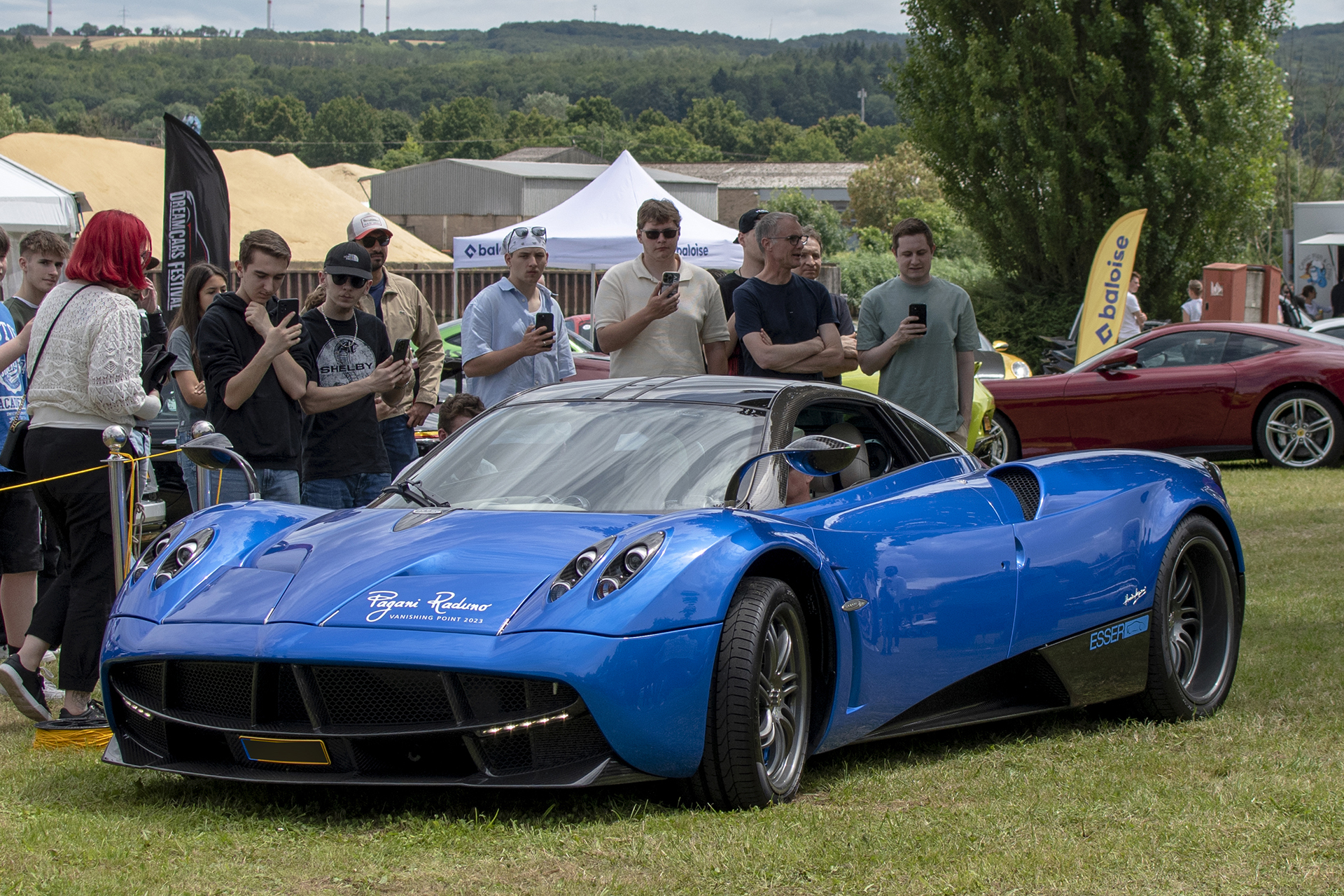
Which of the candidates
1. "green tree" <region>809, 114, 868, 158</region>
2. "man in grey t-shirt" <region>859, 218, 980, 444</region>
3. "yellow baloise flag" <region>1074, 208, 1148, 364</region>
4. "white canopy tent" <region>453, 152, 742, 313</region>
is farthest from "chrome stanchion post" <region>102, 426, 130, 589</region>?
"green tree" <region>809, 114, 868, 158</region>

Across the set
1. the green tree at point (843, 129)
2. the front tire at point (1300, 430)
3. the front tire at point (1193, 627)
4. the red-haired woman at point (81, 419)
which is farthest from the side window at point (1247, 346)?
the green tree at point (843, 129)

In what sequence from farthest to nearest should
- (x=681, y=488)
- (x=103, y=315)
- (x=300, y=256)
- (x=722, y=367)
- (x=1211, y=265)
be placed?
(x=300, y=256) → (x=1211, y=265) → (x=722, y=367) → (x=103, y=315) → (x=681, y=488)

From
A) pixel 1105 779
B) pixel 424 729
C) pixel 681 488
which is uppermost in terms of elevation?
pixel 681 488

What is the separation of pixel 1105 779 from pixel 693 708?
135 centimetres

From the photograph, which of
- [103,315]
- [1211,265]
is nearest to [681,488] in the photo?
[103,315]

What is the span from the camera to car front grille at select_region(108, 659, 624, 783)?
3746 mm

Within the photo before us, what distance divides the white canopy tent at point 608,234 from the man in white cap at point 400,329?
1133cm

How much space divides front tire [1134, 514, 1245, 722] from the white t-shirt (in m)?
14.2

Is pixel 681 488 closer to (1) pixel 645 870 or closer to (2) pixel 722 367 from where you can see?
(1) pixel 645 870

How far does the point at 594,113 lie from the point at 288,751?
15006 cm

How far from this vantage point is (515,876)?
11.1 feet

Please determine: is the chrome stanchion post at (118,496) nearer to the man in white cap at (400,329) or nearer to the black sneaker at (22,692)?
the black sneaker at (22,692)

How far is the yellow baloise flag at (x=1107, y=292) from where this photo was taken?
18484mm

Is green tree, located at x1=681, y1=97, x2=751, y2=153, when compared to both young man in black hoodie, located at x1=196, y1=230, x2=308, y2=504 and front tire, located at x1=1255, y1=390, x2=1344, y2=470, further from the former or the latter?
young man in black hoodie, located at x1=196, y1=230, x2=308, y2=504
